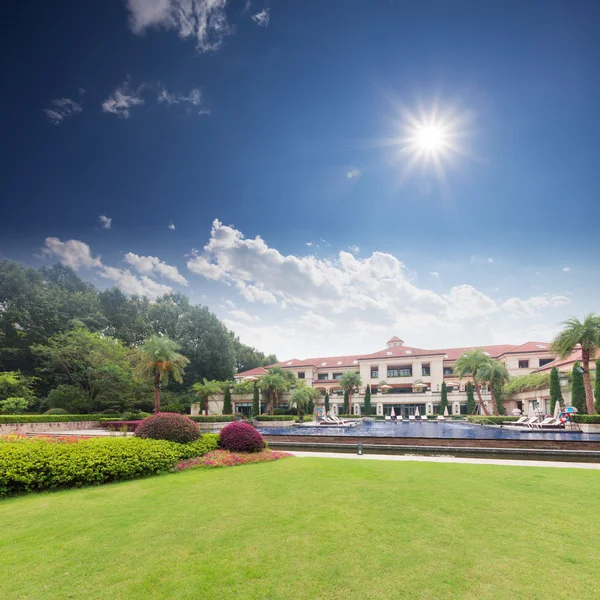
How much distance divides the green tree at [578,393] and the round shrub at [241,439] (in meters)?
28.5

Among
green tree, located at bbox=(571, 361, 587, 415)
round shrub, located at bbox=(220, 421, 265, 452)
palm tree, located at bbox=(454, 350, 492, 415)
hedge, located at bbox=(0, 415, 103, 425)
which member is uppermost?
palm tree, located at bbox=(454, 350, 492, 415)

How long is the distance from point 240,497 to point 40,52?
19.0m

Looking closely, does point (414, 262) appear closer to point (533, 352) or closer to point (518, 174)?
point (518, 174)

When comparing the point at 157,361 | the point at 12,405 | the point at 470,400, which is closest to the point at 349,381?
the point at 470,400

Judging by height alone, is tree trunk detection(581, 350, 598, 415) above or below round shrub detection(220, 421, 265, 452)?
above

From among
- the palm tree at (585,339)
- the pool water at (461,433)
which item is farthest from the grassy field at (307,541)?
the palm tree at (585,339)

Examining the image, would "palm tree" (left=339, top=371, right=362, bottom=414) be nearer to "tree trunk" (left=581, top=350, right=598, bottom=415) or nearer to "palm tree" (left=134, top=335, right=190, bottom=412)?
"palm tree" (left=134, top=335, right=190, bottom=412)

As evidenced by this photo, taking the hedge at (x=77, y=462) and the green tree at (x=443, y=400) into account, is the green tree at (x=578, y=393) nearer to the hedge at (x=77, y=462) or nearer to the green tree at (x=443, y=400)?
the green tree at (x=443, y=400)

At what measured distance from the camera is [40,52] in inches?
611

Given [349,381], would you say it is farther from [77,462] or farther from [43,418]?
[77,462]

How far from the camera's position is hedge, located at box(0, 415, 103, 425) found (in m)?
29.3

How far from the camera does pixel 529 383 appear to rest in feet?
129

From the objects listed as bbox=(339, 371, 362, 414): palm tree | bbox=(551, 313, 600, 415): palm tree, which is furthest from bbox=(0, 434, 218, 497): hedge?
bbox=(339, 371, 362, 414): palm tree

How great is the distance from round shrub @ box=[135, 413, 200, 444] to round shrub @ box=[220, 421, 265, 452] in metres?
1.06
